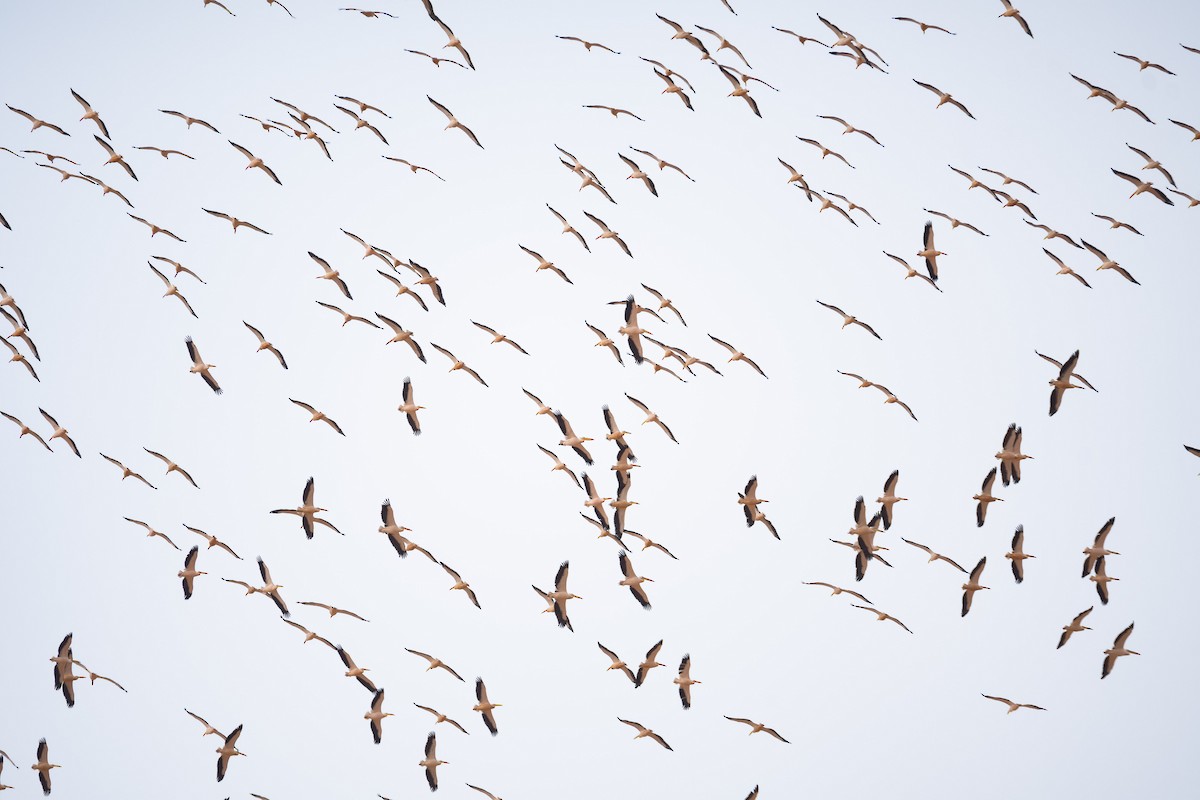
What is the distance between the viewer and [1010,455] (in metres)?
41.6

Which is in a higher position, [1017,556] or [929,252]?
[929,252]

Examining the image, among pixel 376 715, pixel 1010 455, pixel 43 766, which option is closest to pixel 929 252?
pixel 1010 455

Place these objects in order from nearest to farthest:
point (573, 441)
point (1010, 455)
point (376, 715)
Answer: point (1010, 455), point (573, 441), point (376, 715)

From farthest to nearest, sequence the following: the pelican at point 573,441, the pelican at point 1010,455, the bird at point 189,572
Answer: the bird at point 189,572 → the pelican at point 573,441 → the pelican at point 1010,455

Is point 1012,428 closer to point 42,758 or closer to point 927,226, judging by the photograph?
point 927,226

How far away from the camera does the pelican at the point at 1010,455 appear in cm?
4134

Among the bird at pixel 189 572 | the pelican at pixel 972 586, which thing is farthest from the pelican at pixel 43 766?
the pelican at pixel 972 586

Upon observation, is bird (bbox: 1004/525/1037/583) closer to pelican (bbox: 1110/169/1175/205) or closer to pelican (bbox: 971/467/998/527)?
pelican (bbox: 971/467/998/527)

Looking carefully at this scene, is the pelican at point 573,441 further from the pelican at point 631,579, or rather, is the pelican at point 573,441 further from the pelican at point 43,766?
the pelican at point 43,766

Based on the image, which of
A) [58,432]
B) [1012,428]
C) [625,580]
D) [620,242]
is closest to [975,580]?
[1012,428]

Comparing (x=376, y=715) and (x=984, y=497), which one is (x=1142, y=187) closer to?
(x=984, y=497)

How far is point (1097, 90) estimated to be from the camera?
4228 centimetres

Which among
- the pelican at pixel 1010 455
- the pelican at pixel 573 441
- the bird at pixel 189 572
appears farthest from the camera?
the bird at pixel 189 572

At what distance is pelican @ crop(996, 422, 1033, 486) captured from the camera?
41344 millimetres
